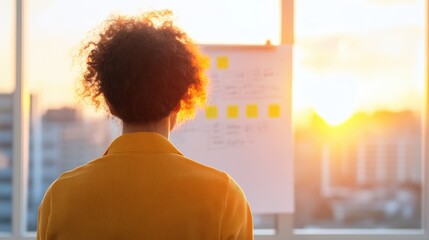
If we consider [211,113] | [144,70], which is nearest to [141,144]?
[144,70]

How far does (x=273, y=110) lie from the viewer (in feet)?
9.68

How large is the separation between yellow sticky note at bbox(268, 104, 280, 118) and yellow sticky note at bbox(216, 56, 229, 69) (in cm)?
31

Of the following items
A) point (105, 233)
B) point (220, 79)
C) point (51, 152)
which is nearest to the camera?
point (105, 233)

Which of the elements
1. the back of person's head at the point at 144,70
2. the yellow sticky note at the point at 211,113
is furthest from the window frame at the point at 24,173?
the back of person's head at the point at 144,70

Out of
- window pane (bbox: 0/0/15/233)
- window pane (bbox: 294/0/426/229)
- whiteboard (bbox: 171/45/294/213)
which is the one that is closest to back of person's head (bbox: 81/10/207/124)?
whiteboard (bbox: 171/45/294/213)

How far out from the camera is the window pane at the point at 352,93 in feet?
10.3

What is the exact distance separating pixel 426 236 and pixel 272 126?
1.06 meters

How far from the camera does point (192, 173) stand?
1122 millimetres

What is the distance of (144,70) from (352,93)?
2282 mm

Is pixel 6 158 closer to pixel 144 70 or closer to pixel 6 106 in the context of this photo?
pixel 6 106

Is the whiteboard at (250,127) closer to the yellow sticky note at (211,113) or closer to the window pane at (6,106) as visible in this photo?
the yellow sticky note at (211,113)

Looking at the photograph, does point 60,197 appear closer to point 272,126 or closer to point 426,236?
point 272,126

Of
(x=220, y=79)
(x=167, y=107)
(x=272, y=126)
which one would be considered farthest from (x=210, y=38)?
(x=167, y=107)

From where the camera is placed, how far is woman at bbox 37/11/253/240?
3.59 feet
